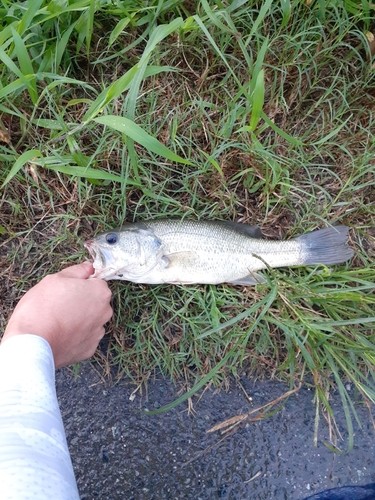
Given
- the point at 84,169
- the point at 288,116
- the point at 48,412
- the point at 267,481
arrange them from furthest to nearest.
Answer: the point at 288,116 < the point at 267,481 < the point at 84,169 < the point at 48,412

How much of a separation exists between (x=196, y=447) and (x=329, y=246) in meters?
1.56

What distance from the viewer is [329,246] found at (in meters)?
2.48

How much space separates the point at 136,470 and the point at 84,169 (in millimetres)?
1917

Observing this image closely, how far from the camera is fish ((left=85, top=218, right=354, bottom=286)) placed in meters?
2.31

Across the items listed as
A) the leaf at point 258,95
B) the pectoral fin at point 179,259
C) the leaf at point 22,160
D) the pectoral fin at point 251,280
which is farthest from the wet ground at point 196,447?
the leaf at point 258,95

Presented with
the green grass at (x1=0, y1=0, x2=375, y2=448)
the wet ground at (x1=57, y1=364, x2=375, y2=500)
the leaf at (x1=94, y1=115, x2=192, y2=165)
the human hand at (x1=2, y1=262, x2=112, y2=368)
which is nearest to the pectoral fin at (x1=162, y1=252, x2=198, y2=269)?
the green grass at (x1=0, y1=0, x2=375, y2=448)

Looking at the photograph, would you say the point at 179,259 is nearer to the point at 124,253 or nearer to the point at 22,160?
the point at 124,253

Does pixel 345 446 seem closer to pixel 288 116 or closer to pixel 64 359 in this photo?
pixel 64 359

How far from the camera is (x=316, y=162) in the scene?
8.59 feet

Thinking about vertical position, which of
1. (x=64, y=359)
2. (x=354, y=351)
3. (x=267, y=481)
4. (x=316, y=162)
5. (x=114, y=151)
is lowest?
(x=267, y=481)

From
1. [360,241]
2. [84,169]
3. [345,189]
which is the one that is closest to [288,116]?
[345,189]

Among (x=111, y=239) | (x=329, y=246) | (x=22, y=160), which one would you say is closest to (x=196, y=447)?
(x=111, y=239)

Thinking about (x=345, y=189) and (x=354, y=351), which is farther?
(x=345, y=189)

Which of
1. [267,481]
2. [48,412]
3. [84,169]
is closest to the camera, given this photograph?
[48,412]
